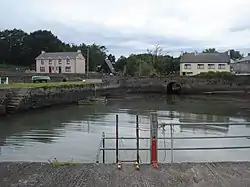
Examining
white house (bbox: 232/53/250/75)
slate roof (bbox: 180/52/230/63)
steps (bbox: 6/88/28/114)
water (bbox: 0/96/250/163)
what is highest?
slate roof (bbox: 180/52/230/63)

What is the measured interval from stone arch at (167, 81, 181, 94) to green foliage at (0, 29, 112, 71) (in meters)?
32.6

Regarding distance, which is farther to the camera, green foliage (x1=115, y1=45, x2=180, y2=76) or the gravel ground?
green foliage (x1=115, y1=45, x2=180, y2=76)

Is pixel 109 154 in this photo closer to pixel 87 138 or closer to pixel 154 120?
pixel 87 138

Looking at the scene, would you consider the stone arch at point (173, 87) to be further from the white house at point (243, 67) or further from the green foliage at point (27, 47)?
the green foliage at point (27, 47)

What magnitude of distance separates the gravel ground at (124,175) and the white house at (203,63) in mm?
76453

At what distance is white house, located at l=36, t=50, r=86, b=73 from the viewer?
81812mm

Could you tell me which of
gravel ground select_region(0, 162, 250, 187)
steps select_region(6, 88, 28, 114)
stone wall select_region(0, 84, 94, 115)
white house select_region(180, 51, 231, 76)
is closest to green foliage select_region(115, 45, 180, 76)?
white house select_region(180, 51, 231, 76)

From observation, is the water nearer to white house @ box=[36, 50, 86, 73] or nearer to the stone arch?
the stone arch

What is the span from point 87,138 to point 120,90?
46408 millimetres

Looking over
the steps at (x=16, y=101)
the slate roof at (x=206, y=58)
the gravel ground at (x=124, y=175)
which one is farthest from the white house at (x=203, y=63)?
the gravel ground at (x=124, y=175)

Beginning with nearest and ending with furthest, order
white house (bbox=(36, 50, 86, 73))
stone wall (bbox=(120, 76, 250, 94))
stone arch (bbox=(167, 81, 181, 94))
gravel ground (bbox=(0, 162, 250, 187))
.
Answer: gravel ground (bbox=(0, 162, 250, 187)), stone wall (bbox=(120, 76, 250, 94)), stone arch (bbox=(167, 81, 181, 94)), white house (bbox=(36, 50, 86, 73))

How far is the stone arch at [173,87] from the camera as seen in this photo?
64562 mm

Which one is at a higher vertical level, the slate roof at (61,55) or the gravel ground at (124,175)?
the slate roof at (61,55)

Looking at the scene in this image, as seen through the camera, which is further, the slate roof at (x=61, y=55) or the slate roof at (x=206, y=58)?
the slate roof at (x=61, y=55)
